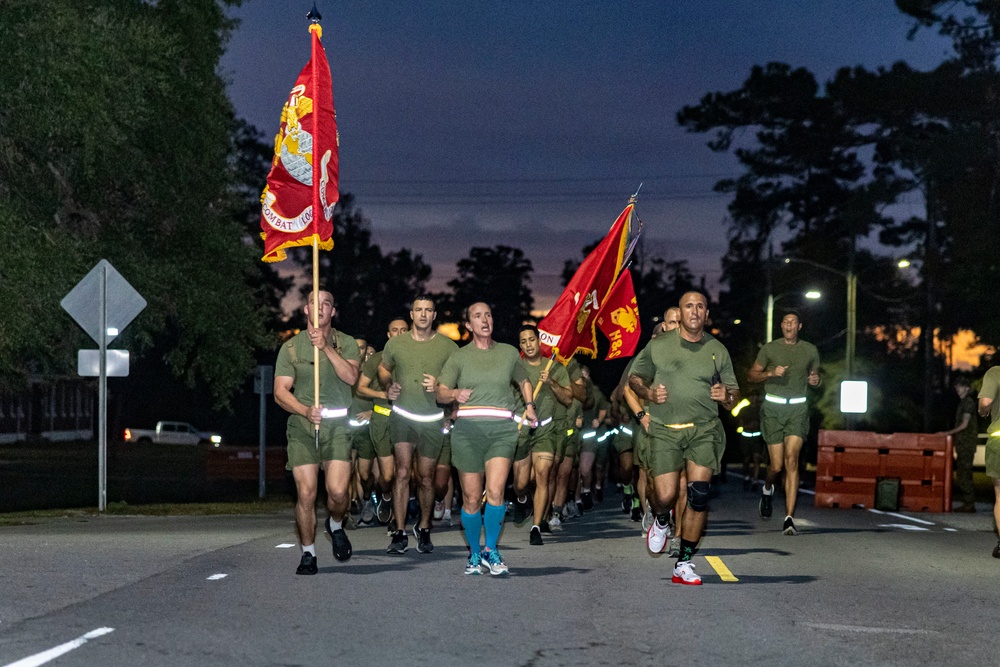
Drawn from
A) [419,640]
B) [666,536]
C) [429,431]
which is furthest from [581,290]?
[419,640]

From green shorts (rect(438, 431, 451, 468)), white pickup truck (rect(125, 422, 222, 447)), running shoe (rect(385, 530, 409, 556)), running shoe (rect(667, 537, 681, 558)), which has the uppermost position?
green shorts (rect(438, 431, 451, 468))

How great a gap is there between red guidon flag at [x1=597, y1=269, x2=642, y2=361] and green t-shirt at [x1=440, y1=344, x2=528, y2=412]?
624 centimetres

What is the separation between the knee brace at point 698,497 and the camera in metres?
11.4

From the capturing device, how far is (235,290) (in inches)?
1043

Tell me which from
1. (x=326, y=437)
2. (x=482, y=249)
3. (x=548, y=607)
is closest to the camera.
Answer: (x=548, y=607)

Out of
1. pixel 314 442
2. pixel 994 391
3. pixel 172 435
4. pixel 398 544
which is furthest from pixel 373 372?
pixel 172 435

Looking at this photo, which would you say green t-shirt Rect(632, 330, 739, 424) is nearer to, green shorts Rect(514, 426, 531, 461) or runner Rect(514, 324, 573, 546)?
green shorts Rect(514, 426, 531, 461)

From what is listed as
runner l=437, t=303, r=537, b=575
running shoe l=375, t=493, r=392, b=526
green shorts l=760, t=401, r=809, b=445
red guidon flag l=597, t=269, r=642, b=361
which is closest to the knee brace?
runner l=437, t=303, r=537, b=575

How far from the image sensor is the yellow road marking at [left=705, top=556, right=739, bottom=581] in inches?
465

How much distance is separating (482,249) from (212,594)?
123777 mm

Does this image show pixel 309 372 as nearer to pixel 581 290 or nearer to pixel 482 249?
pixel 581 290

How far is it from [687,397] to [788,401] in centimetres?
550

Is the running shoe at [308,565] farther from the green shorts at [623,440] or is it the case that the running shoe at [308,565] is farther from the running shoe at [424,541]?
the green shorts at [623,440]

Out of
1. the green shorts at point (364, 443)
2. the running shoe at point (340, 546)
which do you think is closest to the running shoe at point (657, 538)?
the running shoe at point (340, 546)
